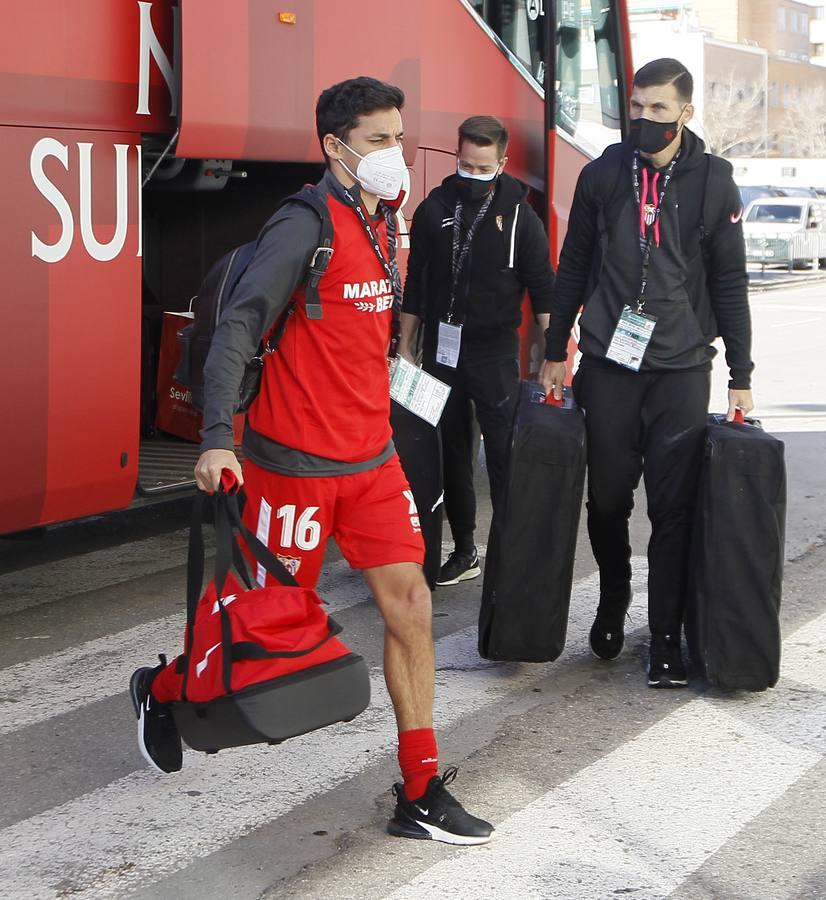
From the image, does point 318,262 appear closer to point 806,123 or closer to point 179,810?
point 179,810

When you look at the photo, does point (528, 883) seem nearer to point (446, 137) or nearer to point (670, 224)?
point (670, 224)

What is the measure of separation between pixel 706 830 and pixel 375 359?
1532 millimetres

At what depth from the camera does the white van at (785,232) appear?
31641mm

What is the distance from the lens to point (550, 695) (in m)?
4.98

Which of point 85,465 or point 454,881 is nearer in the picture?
point 454,881

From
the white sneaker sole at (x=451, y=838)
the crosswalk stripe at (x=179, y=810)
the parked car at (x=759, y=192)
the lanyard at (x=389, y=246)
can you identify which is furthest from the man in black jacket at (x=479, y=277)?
the parked car at (x=759, y=192)

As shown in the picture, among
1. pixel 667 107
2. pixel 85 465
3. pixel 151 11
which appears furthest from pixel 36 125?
pixel 667 107

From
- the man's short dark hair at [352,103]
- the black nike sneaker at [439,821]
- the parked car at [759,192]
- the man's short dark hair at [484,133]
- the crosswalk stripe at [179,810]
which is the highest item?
the parked car at [759,192]

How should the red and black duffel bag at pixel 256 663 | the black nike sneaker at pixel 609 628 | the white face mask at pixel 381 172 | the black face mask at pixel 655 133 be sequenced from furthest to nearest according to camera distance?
the black nike sneaker at pixel 609 628
the black face mask at pixel 655 133
the white face mask at pixel 381 172
the red and black duffel bag at pixel 256 663

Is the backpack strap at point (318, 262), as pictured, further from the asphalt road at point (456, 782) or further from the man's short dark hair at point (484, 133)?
the man's short dark hair at point (484, 133)

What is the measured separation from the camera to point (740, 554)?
482 centimetres

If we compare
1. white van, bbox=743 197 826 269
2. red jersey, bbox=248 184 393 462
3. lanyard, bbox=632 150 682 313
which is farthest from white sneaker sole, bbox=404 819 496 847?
white van, bbox=743 197 826 269

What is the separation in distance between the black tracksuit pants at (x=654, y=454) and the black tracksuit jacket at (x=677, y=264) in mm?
84

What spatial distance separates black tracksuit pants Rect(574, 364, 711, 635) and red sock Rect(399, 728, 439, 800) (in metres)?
1.47
